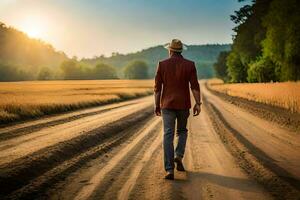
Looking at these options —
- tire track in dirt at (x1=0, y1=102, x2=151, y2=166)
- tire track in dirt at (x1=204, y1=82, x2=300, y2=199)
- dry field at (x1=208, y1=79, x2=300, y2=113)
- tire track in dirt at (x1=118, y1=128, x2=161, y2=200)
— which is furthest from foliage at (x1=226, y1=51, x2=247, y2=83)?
tire track in dirt at (x1=118, y1=128, x2=161, y2=200)

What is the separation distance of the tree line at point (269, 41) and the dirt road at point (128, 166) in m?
33.1

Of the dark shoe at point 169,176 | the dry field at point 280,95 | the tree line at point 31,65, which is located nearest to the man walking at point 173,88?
the dark shoe at point 169,176

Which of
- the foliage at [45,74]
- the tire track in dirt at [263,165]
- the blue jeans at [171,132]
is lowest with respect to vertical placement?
the tire track in dirt at [263,165]

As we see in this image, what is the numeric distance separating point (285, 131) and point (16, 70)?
12126cm

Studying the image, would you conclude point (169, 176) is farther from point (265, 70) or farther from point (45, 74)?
point (45, 74)

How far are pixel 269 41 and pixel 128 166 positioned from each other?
4458 cm

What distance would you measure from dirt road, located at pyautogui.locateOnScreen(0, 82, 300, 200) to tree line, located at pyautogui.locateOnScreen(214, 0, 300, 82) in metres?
33.1

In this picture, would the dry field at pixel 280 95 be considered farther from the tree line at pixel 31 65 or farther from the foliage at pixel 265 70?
the tree line at pixel 31 65

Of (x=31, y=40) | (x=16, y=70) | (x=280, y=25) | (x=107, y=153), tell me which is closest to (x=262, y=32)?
(x=280, y=25)

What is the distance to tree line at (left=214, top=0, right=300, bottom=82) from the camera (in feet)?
143

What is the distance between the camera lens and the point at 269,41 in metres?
49.2

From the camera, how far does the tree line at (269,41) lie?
143 ft

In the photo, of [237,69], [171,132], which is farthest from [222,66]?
[171,132]

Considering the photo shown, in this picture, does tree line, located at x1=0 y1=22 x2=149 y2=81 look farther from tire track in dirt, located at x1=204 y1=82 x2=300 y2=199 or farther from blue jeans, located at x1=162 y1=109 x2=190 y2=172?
blue jeans, located at x1=162 y1=109 x2=190 y2=172
